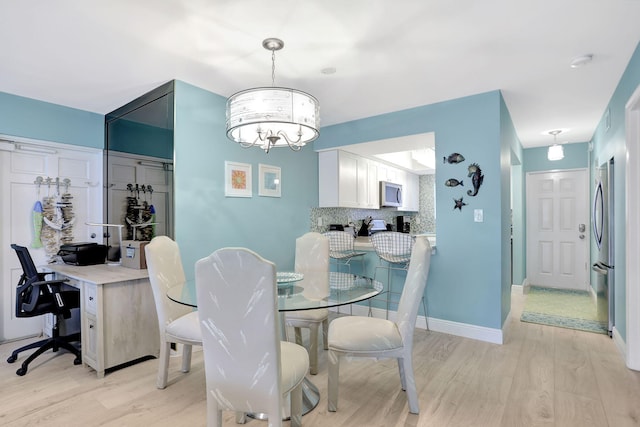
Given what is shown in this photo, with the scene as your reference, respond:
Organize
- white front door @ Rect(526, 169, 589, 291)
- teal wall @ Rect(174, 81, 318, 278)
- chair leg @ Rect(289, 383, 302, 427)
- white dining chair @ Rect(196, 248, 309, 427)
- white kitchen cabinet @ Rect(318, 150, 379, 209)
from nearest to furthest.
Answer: white dining chair @ Rect(196, 248, 309, 427) < chair leg @ Rect(289, 383, 302, 427) < teal wall @ Rect(174, 81, 318, 278) < white kitchen cabinet @ Rect(318, 150, 379, 209) < white front door @ Rect(526, 169, 589, 291)

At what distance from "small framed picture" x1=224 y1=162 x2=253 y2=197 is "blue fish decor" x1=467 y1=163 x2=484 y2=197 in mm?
2222

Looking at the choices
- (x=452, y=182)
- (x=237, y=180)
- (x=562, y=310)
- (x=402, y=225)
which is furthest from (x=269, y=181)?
(x=562, y=310)

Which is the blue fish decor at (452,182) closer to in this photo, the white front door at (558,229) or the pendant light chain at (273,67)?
the pendant light chain at (273,67)

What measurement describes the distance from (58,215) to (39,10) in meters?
2.33

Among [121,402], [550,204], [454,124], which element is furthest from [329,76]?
[550,204]

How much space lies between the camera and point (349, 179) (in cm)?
475

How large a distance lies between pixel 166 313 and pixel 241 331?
1.26 m

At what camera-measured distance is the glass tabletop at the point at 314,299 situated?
6.12ft

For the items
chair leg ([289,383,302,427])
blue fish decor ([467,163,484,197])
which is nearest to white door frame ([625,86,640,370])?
Answer: blue fish decor ([467,163,484,197])

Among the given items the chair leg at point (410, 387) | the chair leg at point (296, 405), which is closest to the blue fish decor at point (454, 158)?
the chair leg at point (410, 387)

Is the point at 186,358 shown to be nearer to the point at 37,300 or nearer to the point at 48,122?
the point at 37,300

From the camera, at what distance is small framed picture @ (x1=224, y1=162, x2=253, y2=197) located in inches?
132

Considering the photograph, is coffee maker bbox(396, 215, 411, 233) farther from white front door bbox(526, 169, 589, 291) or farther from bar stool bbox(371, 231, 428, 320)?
bar stool bbox(371, 231, 428, 320)

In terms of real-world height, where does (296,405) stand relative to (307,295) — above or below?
below
